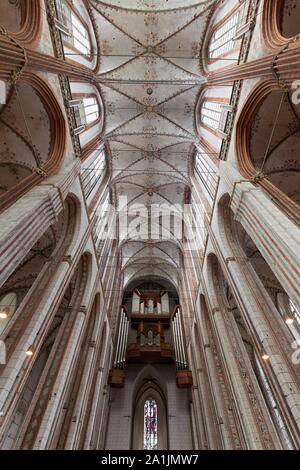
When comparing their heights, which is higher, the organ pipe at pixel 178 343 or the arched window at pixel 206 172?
the arched window at pixel 206 172

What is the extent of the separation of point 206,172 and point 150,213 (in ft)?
23.0

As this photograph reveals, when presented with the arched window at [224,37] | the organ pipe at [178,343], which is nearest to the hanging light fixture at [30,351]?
Result: the arched window at [224,37]

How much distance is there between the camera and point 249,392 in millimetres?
7066

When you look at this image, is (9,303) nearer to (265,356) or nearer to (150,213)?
(150,213)

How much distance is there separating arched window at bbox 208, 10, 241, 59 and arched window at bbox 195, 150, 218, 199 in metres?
4.04

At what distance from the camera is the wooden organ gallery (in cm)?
582

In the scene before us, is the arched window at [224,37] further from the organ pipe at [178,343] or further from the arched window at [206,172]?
the organ pipe at [178,343]

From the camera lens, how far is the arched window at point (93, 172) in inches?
435

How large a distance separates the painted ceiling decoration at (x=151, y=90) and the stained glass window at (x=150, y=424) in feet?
43.4

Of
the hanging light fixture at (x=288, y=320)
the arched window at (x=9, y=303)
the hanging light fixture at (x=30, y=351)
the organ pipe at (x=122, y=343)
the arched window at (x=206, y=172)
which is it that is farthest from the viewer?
the organ pipe at (x=122, y=343)

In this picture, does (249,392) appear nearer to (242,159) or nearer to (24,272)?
(242,159)

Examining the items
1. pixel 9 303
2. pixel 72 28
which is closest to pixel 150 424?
pixel 9 303

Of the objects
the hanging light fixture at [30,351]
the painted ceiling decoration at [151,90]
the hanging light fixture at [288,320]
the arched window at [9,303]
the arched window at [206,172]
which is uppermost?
the painted ceiling decoration at [151,90]
